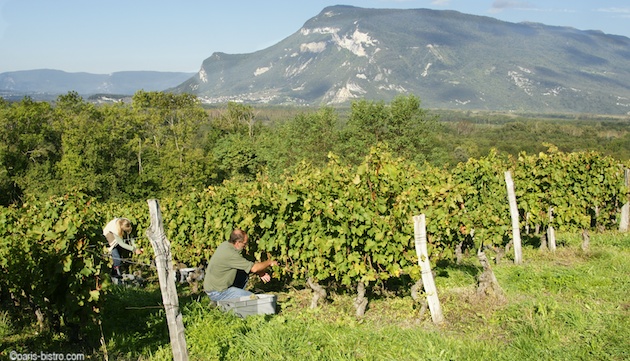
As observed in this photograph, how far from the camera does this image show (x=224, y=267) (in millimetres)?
7688

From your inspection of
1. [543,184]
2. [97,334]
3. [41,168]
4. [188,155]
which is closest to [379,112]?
[188,155]

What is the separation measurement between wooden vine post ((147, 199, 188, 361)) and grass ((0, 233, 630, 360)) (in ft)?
2.15

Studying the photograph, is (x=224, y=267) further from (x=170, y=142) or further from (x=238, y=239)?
(x=170, y=142)

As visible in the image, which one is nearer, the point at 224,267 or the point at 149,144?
the point at 224,267

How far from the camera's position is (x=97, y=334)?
281 inches

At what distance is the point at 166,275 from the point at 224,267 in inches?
86.7

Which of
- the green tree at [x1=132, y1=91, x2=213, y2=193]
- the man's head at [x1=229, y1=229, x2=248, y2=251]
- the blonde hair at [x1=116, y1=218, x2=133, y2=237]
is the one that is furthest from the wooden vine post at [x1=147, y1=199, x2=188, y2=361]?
the green tree at [x1=132, y1=91, x2=213, y2=193]

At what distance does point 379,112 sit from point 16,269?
126ft

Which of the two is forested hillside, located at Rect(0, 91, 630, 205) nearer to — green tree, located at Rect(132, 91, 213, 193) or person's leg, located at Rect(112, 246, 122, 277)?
green tree, located at Rect(132, 91, 213, 193)

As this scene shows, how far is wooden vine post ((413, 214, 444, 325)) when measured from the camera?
6867mm

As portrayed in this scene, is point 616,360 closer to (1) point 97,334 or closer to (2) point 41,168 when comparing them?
(1) point 97,334

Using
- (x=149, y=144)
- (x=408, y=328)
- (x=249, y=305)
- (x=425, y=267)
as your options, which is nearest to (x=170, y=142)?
(x=149, y=144)

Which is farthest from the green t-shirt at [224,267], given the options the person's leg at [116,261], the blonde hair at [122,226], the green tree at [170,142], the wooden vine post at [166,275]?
the green tree at [170,142]

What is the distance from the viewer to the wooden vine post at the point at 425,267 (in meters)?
6.87
